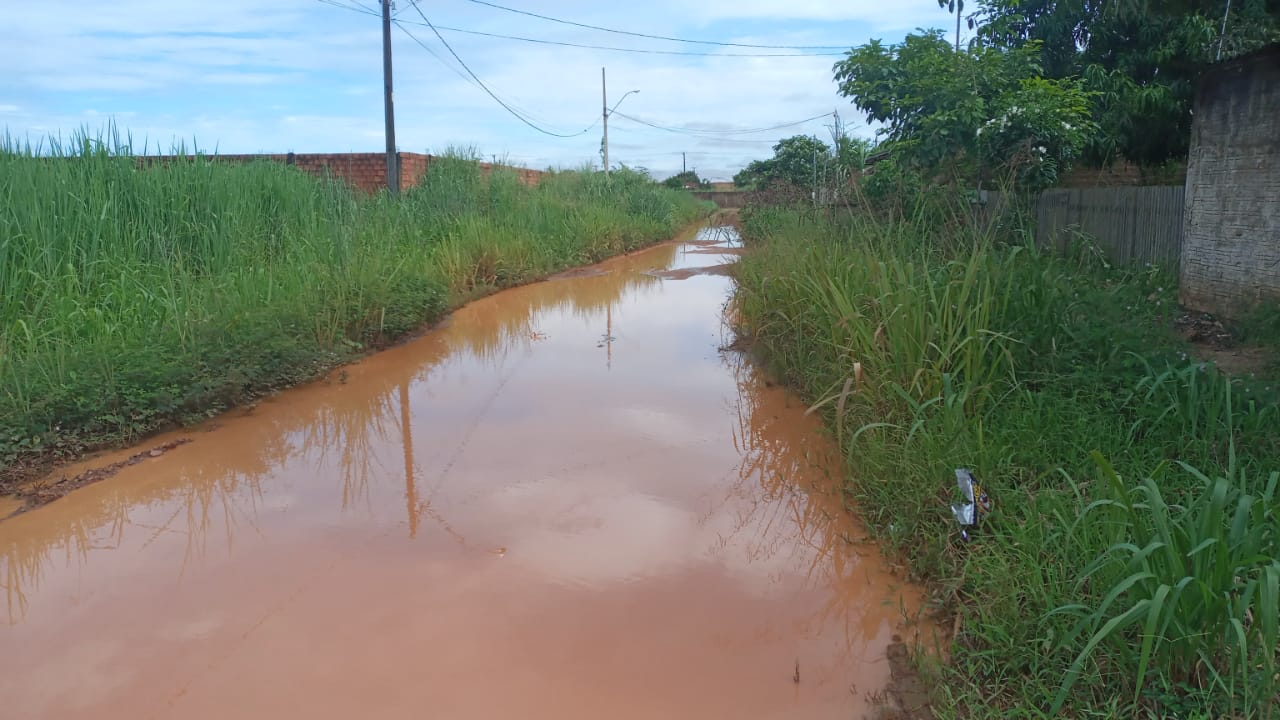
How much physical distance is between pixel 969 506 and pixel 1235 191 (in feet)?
15.6

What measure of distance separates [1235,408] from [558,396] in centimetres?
405

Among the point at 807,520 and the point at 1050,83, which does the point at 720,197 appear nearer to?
the point at 1050,83

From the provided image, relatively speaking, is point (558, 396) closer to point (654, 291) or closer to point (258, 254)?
point (258, 254)

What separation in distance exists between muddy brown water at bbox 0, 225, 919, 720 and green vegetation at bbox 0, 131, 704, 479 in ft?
1.08

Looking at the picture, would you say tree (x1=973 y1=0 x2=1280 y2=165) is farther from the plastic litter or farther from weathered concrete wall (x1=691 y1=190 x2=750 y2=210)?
weathered concrete wall (x1=691 y1=190 x2=750 y2=210)

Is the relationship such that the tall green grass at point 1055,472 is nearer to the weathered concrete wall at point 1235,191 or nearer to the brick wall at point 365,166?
the weathered concrete wall at point 1235,191

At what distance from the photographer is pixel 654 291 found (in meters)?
12.2

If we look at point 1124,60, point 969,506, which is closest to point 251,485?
point 969,506

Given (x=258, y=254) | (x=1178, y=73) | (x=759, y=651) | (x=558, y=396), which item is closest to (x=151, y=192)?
(x=258, y=254)

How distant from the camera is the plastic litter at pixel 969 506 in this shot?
3.03 m

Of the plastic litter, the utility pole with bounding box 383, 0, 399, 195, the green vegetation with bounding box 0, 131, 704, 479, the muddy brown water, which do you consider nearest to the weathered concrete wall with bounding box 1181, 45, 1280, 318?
the muddy brown water

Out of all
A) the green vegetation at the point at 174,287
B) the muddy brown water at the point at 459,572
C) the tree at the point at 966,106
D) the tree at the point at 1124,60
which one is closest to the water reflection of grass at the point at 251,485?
the muddy brown water at the point at 459,572

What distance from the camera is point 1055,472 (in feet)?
11.1

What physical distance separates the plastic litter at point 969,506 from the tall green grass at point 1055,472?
0.05 meters
